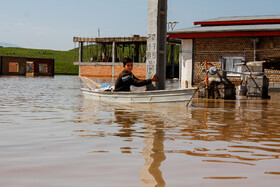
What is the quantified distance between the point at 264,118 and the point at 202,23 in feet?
60.2

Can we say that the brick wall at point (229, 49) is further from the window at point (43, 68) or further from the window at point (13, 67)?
the window at point (43, 68)

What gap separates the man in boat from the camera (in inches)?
475

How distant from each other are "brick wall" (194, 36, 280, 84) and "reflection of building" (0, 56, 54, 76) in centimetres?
3574

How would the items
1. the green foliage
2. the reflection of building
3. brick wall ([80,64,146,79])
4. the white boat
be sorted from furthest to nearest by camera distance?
the green foliage < the reflection of building < brick wall ([80,64,146,79]) < the white boat

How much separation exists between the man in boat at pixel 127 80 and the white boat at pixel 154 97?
373 mm

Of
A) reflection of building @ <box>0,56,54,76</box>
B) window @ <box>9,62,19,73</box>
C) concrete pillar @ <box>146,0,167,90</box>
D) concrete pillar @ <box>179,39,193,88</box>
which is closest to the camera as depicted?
concrete pillar @ <box>146,0,167,90</box>

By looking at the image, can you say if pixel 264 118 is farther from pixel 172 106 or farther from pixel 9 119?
pixel 9 119

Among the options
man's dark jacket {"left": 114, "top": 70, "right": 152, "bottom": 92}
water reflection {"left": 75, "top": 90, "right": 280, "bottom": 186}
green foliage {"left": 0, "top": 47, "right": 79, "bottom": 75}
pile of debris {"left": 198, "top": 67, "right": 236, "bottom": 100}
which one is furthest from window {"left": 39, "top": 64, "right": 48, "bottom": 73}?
water reflection {"left": 75, "top": 90, "right": 280, "bottom": 186}

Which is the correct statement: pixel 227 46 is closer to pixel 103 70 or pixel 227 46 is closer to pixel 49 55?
pixel 103 70

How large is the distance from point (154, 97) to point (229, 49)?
12.2 meters

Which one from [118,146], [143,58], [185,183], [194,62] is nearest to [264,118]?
[118,146]

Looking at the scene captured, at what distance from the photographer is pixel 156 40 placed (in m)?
13.1

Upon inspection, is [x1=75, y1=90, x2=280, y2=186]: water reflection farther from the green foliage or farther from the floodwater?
the green foliage

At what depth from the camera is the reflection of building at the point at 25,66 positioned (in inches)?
2083
